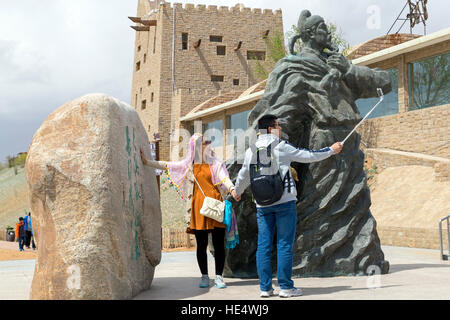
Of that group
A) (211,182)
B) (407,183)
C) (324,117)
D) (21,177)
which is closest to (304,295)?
(211,182)

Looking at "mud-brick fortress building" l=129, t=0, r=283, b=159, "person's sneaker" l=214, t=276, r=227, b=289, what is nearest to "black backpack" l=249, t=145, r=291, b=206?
"person's sneaker" l=214, t=276, r=227, b=289

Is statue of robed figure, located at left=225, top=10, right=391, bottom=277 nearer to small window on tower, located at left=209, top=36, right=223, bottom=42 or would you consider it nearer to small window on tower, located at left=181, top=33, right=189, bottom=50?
small window on tower, located at left=181, top=33, right=189, bottom=50

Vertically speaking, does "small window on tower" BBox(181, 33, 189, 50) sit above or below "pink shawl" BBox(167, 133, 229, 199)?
above

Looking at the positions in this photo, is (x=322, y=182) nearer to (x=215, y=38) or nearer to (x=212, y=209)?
(x=212, y=209)

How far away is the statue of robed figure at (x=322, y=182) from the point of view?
6254mm

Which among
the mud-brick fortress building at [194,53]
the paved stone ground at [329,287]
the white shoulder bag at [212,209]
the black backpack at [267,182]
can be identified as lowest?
the paved stone ground at [329,287]

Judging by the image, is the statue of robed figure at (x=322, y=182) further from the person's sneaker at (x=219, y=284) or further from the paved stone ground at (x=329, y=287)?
the person's sneaker at (x=219, y=284)

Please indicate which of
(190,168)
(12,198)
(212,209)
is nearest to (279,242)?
(212,209)

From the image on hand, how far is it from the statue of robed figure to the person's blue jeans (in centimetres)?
145

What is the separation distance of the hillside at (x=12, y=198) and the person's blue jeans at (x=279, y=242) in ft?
120

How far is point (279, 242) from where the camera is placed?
4805mm

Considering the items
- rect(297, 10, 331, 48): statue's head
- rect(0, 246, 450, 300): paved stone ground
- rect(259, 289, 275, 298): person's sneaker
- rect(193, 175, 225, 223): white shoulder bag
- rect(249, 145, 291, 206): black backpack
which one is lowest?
rect(0, 246, 450, 300): paved stone ground

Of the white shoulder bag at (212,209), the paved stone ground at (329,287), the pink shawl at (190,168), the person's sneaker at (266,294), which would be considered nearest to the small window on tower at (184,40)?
the paved stone ground at (329,287)

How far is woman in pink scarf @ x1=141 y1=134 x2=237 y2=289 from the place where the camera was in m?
5.53
